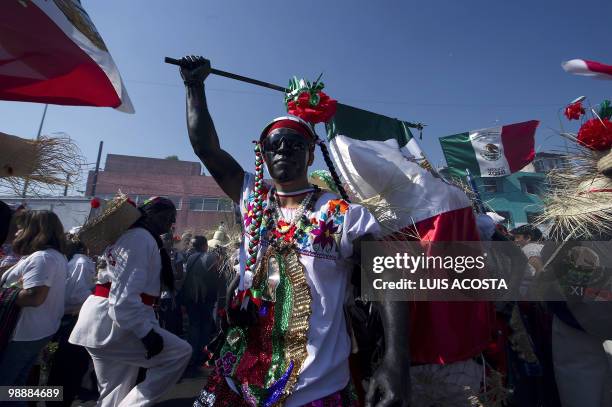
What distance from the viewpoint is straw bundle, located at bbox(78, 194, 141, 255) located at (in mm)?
3162

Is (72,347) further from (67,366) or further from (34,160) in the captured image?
(34,160)

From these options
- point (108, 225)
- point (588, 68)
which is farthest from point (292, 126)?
point (108, 225)

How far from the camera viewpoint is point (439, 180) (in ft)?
6.68

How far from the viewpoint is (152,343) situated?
2.99 meters

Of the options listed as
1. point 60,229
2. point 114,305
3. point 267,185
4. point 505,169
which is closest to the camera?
point 267,185

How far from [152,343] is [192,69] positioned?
2255 mm

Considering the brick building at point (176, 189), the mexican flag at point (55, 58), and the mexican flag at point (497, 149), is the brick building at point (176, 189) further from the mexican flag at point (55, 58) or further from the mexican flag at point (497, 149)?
the mexican flag at point (55, 58)

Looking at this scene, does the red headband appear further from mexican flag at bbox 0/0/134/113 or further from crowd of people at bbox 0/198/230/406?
crowd of people at bbox 0/198/230/406

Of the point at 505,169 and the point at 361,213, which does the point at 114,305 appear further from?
the point at 505,169

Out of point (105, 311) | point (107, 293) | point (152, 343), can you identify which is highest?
point (107, 293)

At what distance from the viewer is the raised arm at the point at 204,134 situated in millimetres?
1896

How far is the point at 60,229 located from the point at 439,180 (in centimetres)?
340

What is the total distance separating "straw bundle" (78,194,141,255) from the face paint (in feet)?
6.56

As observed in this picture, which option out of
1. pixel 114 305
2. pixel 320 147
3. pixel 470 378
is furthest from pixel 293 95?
pixel 114 305
